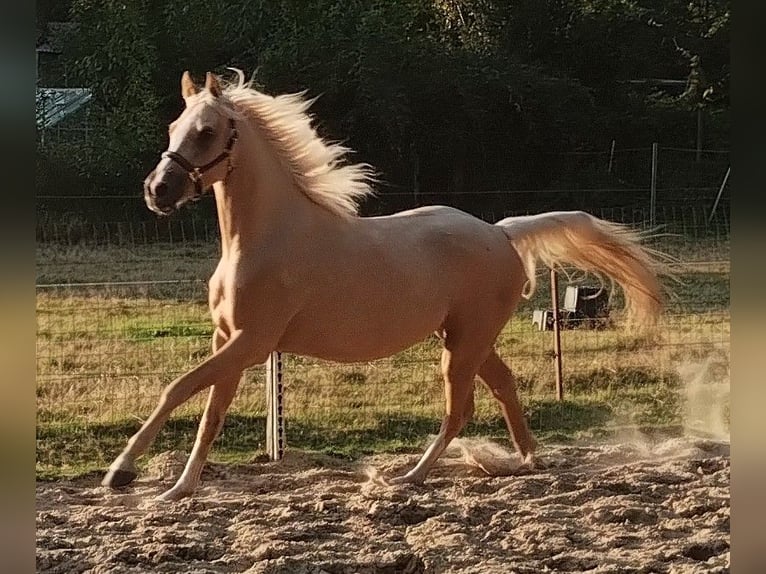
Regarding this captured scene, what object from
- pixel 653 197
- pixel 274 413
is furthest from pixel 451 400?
pixel 653 197

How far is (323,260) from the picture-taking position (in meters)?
3.09

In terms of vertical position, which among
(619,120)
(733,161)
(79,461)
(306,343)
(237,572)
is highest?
(619,120)

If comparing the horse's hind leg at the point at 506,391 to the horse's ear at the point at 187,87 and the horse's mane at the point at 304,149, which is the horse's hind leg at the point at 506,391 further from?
the horse's ear at the point at 187,87

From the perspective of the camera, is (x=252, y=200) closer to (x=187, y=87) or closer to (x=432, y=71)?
(x=187, y=87)

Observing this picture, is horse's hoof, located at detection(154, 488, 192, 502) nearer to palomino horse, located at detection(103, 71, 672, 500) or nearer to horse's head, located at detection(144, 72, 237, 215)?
palomino horse, located at detection(103, 71, 672, 500)

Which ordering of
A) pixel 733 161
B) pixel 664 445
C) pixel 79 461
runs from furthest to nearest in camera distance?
1. pixel 664 445
2. pixel 79 461
3. pixel 733 161

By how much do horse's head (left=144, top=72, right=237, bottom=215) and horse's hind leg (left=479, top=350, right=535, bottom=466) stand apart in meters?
1.05

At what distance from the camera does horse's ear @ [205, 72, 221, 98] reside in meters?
2.94

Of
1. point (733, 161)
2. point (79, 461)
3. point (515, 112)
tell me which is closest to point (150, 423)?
point (79, 461)

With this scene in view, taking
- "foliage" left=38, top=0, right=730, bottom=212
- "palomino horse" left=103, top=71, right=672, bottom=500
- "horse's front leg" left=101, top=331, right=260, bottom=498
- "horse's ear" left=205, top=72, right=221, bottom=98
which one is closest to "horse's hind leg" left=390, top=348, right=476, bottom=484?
"palomino horse" left=103, top=71, right=672, bottom=500

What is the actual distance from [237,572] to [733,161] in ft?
5.60

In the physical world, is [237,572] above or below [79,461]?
below

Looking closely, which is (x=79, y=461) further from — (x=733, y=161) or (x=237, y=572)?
(x=733, y=161)

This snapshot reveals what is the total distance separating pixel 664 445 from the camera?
3.66m
